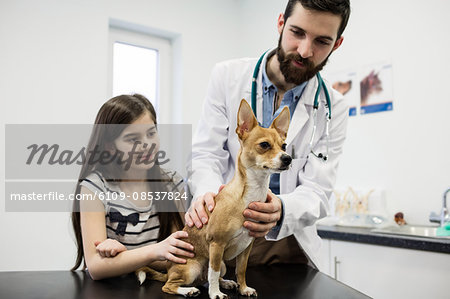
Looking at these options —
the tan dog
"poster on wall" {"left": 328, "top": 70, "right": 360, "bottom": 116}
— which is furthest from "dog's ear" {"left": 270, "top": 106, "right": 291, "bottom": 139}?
"poster on wall" {"left": 328, "top": 70, "right": 360, "bottom": 116}

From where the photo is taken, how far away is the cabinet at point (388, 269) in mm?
1664

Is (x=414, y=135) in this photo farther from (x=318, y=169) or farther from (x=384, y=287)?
(x=318, y=169)

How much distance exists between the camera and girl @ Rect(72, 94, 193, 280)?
3.88 ft

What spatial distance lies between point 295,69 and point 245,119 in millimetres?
475

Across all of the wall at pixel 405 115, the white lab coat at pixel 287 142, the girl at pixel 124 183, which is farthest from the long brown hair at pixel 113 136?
the wall at pixel 405 115

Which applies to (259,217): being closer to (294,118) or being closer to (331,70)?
(294,118)

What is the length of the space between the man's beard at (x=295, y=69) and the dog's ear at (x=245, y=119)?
1.51 feet

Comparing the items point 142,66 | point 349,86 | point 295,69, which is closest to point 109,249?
point 295,69

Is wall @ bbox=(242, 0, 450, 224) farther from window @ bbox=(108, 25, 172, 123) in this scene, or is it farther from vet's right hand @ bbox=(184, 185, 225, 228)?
vet's right hand @ bbox=(184, 185, 225, 228)

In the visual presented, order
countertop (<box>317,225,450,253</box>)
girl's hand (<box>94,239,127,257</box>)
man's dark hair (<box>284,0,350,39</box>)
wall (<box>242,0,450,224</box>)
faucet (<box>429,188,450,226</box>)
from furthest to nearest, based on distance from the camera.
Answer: wall (<box>242,0,450,224</box>), faucet (<box>429,188,450,226</box>), countertop (<box>317,225,450,253</box>), man's dark hair (<box>284,0,350,39</box>), girl's hand (<box>94,239,127,257</box>)

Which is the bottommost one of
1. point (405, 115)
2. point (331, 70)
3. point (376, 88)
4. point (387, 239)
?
point (387, 239)

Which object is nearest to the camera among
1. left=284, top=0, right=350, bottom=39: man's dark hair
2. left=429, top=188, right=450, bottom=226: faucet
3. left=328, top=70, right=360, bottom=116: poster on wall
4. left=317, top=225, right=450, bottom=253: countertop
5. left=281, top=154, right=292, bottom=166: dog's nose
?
left=281, top=154, right=292, bottom=166: dog's nose

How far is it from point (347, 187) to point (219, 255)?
6.57 feet

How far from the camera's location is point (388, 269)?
1836mm
